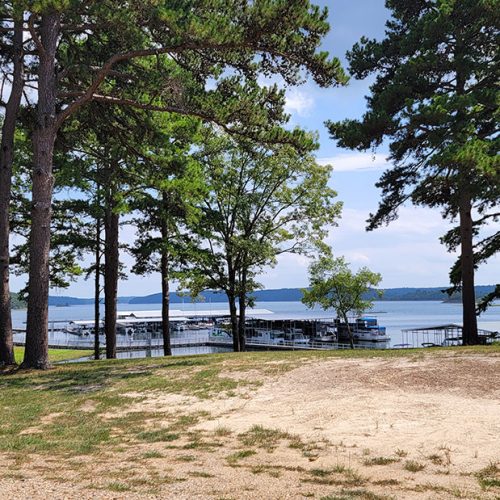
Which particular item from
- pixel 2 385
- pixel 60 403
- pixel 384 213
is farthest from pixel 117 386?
pixel 384 213

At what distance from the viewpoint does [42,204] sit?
1390cm

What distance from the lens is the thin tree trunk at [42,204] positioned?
1369 cm

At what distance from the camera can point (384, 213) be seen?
70.6 ft

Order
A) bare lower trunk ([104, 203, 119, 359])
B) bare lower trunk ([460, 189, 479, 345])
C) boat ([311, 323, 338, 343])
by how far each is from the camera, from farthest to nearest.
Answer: boat ([311, 323, 338, 343])
bare lower trunk ([104, 203, 119, 359])
bare lower trunk ([460, 189, 479, 345])

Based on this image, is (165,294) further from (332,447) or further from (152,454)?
(332,447)

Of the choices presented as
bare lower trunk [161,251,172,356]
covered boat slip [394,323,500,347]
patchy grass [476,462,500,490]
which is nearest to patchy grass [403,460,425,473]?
patchy grass [476,462,500,490]

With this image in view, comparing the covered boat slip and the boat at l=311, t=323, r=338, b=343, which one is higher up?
the covered boat slip

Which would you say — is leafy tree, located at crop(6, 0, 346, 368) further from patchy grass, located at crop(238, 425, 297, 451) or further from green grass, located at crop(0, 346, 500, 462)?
patchy grass, located at crop(238, 425, 297, 451)

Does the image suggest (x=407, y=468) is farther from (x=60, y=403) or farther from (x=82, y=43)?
(x=82, y=43)

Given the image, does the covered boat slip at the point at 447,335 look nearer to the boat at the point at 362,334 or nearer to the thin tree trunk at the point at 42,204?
the boat at the point at 362,334

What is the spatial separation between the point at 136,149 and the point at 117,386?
8096mm

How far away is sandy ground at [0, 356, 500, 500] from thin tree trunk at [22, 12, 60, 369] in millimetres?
5552

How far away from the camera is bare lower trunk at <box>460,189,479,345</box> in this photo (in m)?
19.3

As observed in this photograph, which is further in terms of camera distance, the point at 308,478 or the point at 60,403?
the point at 60,403
